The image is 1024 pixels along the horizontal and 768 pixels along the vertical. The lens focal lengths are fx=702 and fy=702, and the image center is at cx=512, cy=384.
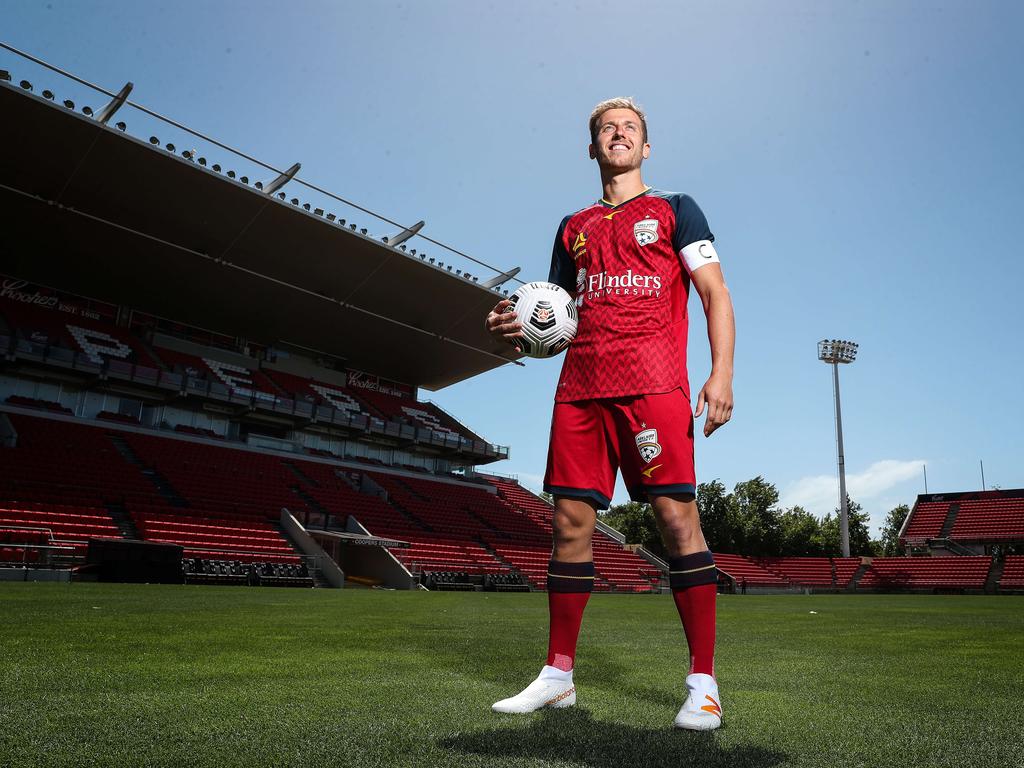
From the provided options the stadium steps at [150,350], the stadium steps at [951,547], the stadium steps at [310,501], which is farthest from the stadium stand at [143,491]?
the stadium steps at [951,547]

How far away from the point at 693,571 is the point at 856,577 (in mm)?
39920

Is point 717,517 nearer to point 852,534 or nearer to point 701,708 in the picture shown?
point 852,534

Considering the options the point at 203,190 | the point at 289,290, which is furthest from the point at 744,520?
the point at 203,190

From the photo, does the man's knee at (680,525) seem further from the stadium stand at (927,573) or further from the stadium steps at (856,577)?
the stadium steps at (856,577)

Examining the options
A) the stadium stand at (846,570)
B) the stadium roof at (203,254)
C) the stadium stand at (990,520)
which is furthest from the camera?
the stadium stand at (990,520)

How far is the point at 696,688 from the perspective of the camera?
2334mm

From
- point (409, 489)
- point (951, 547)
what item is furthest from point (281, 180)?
point (951, 547)

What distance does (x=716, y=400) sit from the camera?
271cm

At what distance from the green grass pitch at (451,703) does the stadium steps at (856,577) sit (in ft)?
118

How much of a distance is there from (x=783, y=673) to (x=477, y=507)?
2986cm

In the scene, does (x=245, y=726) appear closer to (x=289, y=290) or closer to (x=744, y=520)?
(x=289, y=290)

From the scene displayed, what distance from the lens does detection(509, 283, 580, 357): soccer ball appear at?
2961 mm

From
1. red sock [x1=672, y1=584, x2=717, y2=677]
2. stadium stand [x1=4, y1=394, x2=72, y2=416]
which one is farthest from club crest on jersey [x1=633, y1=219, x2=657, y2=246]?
stadium stand [x1=4, y1=394, x2=72, y2=416]

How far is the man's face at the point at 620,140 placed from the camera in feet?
10.5
